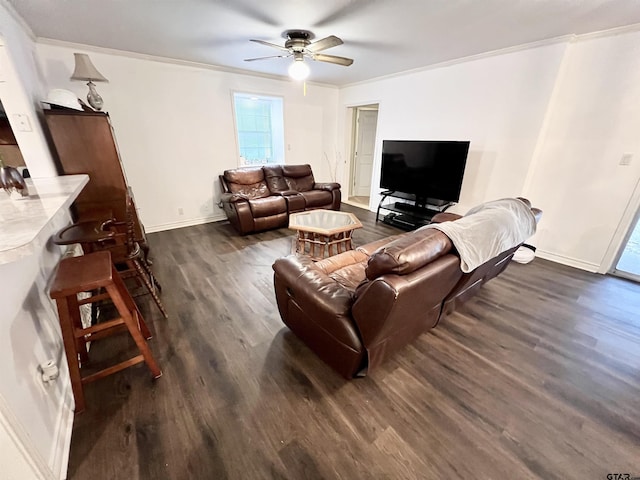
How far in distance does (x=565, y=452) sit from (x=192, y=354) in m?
2.16

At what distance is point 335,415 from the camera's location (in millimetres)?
1386

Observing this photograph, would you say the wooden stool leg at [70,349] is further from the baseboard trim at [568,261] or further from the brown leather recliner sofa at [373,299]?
the baseboard trim at [568,261]

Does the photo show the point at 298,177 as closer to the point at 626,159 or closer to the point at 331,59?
the point at 331,59

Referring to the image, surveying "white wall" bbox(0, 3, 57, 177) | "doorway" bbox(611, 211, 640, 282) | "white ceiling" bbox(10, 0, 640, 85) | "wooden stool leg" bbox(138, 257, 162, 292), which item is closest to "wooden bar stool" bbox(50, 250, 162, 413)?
A: "wooden stool leg" bbox(138, 257, 162, 292)

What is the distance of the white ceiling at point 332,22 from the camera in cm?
207

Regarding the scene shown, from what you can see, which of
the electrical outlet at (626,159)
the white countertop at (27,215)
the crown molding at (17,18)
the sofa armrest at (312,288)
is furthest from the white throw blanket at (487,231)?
the crown molding at (17,18)

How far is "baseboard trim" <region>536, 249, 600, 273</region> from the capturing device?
2.94m

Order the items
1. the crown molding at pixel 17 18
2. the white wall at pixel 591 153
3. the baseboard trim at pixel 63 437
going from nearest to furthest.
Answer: the baseboard trim at pixel 63 437, the crown molding at pixel 17 18, the white wall at pixel 591 153

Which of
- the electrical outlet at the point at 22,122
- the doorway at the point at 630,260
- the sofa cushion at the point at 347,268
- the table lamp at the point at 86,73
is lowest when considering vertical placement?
the doorway at the point at 630,260

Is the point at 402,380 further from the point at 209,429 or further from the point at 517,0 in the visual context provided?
the point at 517,0

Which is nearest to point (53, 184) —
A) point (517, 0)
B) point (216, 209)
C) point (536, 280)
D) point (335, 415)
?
point (335, 415)

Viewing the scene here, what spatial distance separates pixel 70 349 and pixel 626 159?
478 cm

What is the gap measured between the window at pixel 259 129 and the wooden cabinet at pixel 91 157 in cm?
231

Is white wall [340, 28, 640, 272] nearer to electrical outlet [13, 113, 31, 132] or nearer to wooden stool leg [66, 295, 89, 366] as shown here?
wooden stool leg [66, 295, 89, 366]
